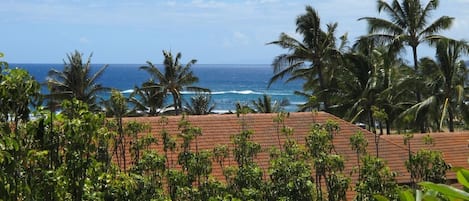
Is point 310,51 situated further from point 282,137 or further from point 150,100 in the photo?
point 282,137

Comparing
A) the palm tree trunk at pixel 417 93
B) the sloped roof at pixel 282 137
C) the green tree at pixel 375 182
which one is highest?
the palm tree trunk at pixel 417 93

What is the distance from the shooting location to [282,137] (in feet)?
39.8

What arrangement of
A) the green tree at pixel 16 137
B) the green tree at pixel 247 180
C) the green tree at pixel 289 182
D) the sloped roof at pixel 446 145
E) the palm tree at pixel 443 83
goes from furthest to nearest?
1. the palm tree at pixel 443 83
2. the sloped roof at pixel 446 145
3. the green tree at pixel 289 182
4. the green tree at pixel 247 180
5. the green tree at pixel 16 137

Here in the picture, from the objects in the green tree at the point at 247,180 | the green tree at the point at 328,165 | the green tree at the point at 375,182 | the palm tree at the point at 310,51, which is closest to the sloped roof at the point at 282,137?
the green tree at the point at 247,180

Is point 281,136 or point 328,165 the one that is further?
point 281,136

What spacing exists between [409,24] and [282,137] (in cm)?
1330

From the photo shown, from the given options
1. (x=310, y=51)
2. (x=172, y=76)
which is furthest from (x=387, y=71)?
(x=172, y=76)

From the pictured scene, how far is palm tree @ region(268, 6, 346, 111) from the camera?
25.1 m

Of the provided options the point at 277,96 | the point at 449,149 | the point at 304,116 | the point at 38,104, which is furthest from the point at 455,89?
the point at 277,96

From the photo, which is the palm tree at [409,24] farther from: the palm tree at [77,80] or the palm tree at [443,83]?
the palm tree at [77,80]

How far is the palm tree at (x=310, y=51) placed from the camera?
2506 cm

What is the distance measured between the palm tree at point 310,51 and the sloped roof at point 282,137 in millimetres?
11710

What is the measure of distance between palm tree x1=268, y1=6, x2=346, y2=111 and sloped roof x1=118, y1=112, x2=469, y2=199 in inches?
461

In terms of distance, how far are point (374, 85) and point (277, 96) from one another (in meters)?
67.7
